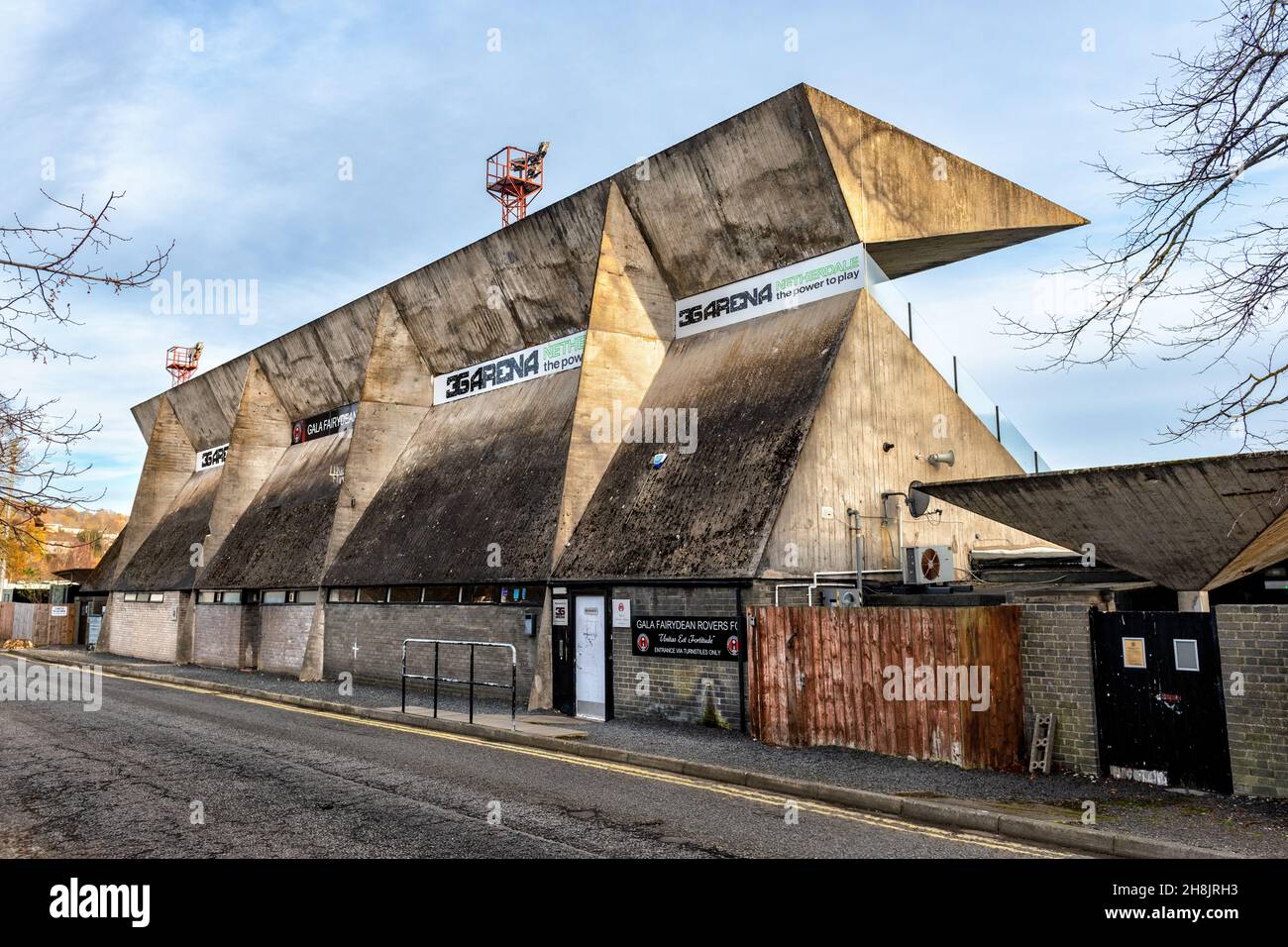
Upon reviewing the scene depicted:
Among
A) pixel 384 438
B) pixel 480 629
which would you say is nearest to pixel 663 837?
pixel 480 629

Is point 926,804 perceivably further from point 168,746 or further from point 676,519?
point 168,746

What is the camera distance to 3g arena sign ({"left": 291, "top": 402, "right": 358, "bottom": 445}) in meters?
28.3

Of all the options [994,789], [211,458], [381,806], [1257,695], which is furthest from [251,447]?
[1257,695]

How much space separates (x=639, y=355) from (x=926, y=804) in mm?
12007

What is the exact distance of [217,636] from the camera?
28422 mm

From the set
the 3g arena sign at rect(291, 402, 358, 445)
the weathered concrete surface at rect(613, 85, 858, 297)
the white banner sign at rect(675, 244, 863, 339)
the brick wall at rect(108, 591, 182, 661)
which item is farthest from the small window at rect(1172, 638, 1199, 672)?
the brick wall at rect(108, 591, 182, 661)

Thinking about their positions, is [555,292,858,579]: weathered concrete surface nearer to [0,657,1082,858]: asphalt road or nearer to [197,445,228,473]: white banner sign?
[0,657,1082,858]: asphalt road

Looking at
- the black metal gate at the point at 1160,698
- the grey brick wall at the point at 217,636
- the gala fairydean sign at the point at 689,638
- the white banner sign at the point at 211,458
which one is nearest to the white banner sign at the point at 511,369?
the gala fairydean sign at the point at 689,638

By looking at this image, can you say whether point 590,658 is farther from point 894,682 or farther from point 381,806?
point 381,806

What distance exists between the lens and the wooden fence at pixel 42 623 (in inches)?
1626

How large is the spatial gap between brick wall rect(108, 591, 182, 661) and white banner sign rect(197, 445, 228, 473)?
5.89 m

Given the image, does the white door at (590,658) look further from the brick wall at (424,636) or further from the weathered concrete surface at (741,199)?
the weathered concrete surface at (741,199)

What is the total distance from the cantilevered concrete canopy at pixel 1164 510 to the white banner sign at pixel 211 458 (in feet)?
104

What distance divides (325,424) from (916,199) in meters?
20.5
